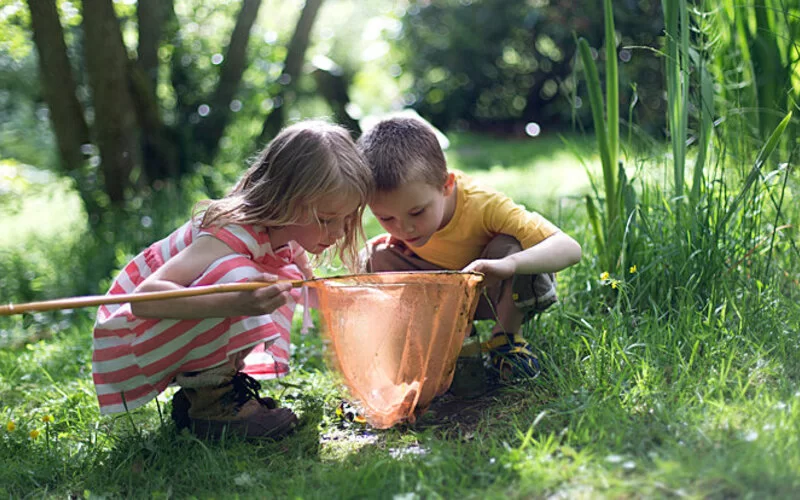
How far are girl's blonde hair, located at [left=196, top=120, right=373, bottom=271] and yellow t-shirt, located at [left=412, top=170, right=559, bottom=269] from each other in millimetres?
362

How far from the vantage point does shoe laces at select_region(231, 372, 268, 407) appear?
2.50 meters

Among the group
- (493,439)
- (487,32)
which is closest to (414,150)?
(493,439)

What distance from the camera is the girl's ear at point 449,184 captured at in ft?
8.79

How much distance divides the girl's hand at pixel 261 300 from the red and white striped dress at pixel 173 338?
10 centimetres

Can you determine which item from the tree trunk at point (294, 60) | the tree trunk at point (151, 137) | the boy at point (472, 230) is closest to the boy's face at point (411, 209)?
the boy at point (472, 230)

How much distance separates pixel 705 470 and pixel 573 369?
0.74 m

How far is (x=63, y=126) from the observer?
5371 mm

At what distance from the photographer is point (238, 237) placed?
244 cm

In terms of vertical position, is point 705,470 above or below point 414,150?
below

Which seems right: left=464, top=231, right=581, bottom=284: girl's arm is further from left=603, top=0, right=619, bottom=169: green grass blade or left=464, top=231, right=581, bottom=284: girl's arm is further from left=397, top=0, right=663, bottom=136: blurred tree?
left=397, top=0, right=663, bottom=136: blurred tree

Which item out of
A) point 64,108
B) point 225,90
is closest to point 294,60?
point 225,90

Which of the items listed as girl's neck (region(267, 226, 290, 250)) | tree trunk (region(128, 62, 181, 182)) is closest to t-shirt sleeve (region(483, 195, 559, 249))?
girl's neck (region(267, 226, 290, 250))

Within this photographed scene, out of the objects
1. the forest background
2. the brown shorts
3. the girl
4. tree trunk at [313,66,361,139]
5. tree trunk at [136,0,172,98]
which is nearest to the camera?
the forest background

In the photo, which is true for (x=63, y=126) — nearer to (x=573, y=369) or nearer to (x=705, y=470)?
(x=573, y=369)
